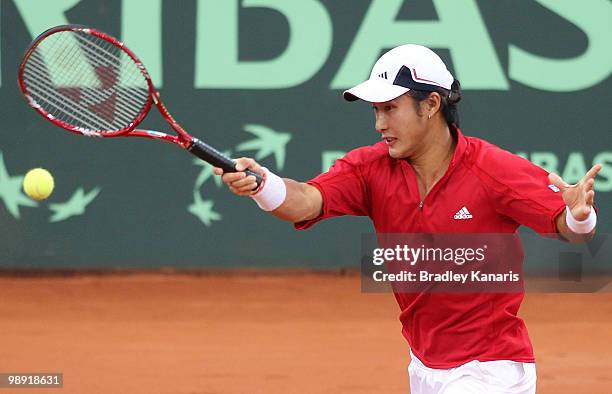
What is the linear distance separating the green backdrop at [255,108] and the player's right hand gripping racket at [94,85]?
4484 mm

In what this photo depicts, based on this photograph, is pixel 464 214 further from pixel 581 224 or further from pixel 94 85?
pixel 94 85

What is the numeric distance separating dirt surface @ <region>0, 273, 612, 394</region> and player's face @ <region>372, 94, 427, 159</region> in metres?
2.53

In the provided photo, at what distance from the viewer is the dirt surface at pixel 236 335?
6266mm

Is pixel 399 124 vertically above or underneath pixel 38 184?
underneath

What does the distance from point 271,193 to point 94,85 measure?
111 cm

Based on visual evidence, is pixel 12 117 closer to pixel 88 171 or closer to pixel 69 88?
pixel 88 171

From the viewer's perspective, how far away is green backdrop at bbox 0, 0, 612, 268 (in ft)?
30.5

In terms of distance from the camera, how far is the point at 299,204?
374 cm

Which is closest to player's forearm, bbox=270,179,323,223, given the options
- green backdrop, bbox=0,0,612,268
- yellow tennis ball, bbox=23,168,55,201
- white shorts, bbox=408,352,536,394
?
white shorts, bbox=408,352,536,394

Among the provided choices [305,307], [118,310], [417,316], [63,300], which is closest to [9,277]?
[63,300]

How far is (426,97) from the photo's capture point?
3.82 metres
